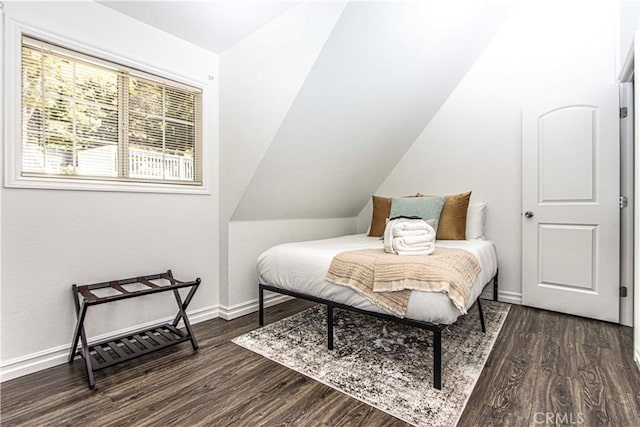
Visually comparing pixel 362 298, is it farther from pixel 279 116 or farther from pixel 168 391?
pixel 279 116

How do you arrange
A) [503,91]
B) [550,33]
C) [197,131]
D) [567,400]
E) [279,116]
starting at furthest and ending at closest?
[503,91] < [550,33] < [197,131] < [279,116] < [567,400]

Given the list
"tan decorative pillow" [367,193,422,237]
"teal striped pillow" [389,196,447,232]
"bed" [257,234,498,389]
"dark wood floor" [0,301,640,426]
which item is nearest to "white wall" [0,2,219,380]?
"dark wood floor" [0,301,640,426]

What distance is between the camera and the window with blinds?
1838 mm

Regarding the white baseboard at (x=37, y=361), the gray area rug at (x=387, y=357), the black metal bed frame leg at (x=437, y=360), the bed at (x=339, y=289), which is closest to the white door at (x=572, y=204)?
the bed at (x=339, y=289)

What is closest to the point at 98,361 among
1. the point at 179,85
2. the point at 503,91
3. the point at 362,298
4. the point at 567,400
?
the point at 362,298

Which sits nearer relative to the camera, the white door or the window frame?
the window frame

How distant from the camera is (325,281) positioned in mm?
2102

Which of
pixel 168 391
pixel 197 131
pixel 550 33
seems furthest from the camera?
pixel 550 33

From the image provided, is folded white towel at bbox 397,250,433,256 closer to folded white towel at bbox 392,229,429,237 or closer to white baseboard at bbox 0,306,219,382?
folded white towel at bbox 392,229,429,237

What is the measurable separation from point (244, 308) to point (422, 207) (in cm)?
191

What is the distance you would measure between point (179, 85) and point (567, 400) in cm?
313

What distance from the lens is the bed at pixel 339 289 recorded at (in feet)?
5.33

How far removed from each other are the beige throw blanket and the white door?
1.25 m

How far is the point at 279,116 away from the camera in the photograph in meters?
2.26
